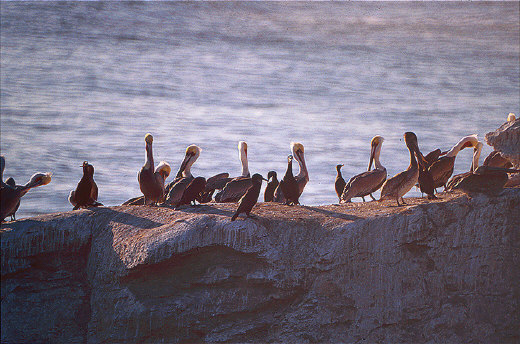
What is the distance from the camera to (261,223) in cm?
657

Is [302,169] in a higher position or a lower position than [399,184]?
higher

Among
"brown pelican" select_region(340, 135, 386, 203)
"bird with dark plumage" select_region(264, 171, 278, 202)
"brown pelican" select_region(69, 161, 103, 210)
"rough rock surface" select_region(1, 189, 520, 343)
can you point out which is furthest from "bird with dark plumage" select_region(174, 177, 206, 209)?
"brown pelican" select_region(340, 135, 386, 203)

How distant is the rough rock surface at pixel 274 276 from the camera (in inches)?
253

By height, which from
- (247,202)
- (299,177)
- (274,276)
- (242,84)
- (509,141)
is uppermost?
(242,84)

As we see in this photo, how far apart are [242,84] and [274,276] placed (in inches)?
890

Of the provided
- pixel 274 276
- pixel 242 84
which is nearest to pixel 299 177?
pixel 274 276

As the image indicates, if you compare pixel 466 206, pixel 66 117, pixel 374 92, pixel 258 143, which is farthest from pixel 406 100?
pixel 466 206

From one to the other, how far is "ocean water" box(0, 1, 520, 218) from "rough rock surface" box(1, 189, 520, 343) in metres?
6.84

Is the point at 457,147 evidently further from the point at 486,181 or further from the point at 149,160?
the point at 149,160

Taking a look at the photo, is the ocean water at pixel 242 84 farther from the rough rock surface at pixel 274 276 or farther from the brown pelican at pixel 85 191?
the rough rock surface at pixel 274 276

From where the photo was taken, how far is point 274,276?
6.42 m

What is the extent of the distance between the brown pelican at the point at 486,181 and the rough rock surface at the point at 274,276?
0.38 ft

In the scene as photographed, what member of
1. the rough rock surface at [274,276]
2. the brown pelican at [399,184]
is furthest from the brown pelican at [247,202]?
the brown pelican at [399,184]

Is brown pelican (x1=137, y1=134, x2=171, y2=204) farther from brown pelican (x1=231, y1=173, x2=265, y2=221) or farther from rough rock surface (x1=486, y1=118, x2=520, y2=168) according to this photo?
rough rock surface (x1=486, y1=118, x2=520, y2=168)
